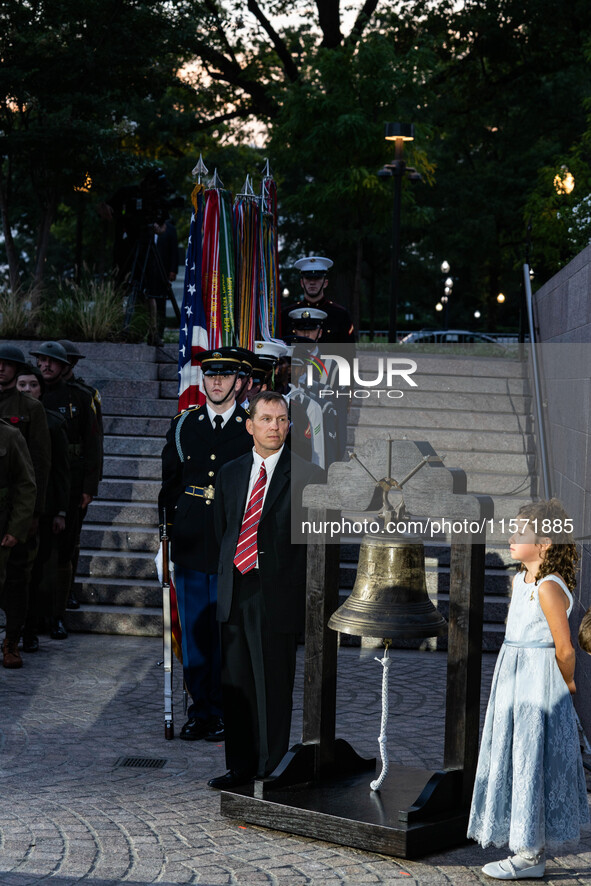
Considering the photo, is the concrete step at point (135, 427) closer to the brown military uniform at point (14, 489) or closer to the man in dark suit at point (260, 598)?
the brown military uniform at point (14, 489)

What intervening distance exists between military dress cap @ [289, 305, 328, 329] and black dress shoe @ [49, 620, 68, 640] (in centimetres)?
358

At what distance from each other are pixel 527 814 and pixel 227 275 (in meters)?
7.68

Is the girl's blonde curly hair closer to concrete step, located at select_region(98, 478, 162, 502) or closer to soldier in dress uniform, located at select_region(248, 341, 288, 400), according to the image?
soldier in dress uniform, located at select_region(248, 341, 288, 400)

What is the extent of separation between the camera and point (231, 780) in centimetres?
614

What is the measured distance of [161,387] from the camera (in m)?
14.8

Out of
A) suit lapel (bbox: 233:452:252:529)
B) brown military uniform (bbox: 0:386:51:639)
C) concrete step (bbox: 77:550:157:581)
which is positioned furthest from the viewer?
concrete step (bbox: 77:550:157:581)

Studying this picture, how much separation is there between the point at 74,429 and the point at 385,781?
17.9ft

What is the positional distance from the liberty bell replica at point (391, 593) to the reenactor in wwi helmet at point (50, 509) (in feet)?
16.3

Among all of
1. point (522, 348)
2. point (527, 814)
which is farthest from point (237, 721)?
point (522, 348)

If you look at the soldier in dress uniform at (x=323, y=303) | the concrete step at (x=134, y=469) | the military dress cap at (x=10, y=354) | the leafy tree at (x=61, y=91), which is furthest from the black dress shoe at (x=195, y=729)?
the leafy tree at (x=61, y=91)

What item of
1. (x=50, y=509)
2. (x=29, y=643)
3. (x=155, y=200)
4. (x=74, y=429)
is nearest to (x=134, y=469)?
(x=74, y=429)

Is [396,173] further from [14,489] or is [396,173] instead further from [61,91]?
[14,489]

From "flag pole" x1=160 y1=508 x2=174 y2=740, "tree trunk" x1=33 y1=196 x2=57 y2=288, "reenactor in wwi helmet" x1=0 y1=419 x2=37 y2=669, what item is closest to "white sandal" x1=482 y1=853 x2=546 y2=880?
"flag pole" x1=160 y1=508 x2=174 y2=740

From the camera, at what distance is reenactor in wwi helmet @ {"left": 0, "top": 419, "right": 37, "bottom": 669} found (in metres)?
8.52
